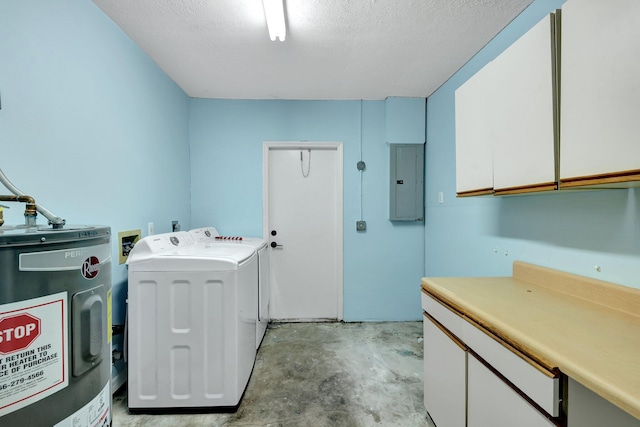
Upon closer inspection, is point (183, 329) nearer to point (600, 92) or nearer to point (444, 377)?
point (444, 377)

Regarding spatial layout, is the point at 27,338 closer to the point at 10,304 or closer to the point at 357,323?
the point at 10,304

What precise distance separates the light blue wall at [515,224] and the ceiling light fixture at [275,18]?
146 centimetres

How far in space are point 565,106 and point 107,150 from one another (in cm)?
238

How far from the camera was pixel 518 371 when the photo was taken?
88cm

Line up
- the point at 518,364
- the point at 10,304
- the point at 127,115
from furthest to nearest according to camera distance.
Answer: the point at 127,115, the point at 518,364, the point at 10,304

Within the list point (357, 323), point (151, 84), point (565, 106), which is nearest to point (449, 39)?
point (565, 106)

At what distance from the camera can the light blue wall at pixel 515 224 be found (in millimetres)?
1125

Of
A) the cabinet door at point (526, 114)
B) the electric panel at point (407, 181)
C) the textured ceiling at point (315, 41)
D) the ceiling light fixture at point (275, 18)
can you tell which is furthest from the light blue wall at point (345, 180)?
the cabinet door at point (526, 114)

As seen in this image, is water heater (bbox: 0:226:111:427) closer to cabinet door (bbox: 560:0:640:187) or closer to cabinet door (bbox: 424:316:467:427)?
cabinet door (bbox: 424:316:467:427)

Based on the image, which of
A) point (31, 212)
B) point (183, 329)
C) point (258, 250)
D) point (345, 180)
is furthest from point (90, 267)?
point (345, 180)

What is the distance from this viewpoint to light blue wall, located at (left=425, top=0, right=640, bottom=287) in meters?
1.13

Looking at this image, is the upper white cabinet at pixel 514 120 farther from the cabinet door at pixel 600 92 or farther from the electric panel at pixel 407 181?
the electric panel at pixel 407 181

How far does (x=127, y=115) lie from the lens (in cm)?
186

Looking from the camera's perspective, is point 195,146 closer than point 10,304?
No
